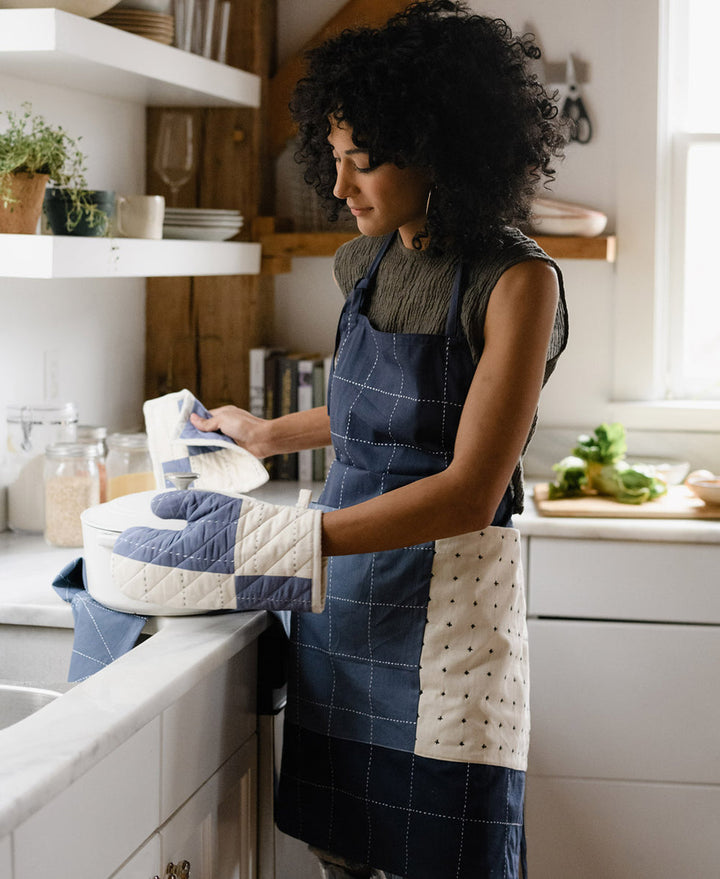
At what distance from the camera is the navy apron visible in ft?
4.41

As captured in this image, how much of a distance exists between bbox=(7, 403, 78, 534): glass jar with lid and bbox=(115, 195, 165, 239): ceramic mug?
14.0 inches

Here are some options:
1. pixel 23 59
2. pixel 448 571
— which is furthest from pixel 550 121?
pixel 23 59

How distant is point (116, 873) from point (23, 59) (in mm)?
1310

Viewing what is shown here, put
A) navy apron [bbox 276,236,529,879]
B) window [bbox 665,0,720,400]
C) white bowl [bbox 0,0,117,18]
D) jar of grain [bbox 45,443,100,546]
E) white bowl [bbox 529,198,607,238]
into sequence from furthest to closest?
window [bbox 665,0,720,400] < white bowl [bbox 529,198,607,238] < jar of grain [bbox 45,443,100,546] < white bowl [bbox 0,0,117,18] < navy apron [bbox 276,236,529,879]

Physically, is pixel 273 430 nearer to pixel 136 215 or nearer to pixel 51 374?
pixel 136 215

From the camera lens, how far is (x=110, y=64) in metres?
1.89

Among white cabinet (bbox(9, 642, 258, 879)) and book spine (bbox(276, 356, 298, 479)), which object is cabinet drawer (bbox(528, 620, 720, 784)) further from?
white cabinet (bbox(9, 642, 258, 879))

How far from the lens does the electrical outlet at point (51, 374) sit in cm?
220

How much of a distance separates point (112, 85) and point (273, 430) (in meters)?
0.94

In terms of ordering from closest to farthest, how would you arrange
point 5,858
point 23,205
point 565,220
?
point 5,858 → point 23,205 → point 565,220

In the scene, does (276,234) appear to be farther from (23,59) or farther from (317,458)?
(23,59)

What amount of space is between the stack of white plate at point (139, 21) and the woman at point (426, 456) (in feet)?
2.45

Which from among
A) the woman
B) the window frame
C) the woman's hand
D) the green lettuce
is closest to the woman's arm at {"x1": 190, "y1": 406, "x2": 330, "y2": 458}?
the woman's hand

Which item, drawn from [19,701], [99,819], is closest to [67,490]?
[19,701]
